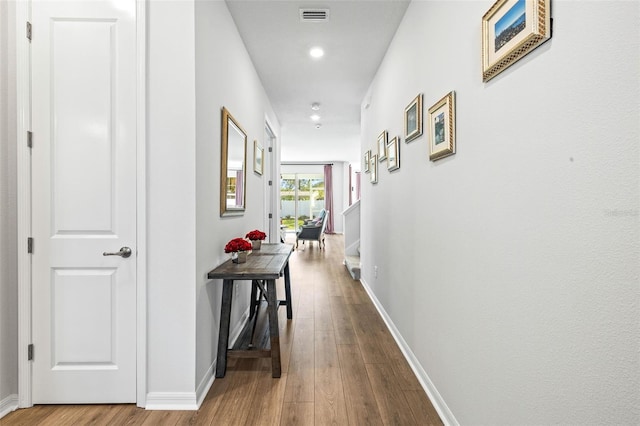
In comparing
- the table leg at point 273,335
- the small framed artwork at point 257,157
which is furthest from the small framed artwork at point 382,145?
the table leg at point 273,335

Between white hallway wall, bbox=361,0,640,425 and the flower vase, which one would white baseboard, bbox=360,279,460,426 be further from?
the flower vase

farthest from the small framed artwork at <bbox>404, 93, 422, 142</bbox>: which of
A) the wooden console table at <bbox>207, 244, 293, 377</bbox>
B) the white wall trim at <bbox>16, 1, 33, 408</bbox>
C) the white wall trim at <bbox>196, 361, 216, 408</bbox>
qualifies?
the white wall trim at <bbox>16, 1, 33, 408</bbox>

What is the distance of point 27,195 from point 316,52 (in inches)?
102

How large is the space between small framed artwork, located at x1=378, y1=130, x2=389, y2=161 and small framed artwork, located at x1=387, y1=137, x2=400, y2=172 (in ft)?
0.45

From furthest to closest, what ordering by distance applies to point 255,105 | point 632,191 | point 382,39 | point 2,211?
1. point 255,105
2. point 382,39
3. point 2,211
4. point 632,191

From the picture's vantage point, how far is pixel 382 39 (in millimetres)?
2885

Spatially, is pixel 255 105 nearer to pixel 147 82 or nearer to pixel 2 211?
pixel 147 82

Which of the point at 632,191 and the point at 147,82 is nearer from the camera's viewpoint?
the point at 632,191

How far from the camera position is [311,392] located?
75.7 inches

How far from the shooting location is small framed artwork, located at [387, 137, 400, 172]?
262 centimetres

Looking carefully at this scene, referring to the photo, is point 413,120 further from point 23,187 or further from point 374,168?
point 23,187

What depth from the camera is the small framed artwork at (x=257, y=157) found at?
3.42 meters

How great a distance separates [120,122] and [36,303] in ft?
3.67

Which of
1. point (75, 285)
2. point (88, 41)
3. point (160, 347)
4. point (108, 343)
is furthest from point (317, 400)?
point (88, 41)
